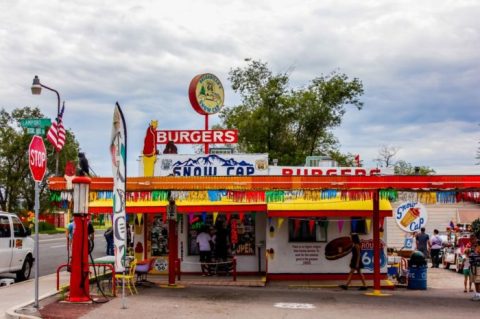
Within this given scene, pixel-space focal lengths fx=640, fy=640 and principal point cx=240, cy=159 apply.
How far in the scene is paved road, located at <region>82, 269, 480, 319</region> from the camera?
12.8m

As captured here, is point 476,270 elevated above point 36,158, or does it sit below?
below

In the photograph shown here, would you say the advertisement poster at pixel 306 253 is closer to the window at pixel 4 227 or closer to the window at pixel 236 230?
the window at pixel 236 230

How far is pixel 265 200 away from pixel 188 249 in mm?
5454

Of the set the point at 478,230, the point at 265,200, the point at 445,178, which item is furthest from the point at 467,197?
the point at 478,230

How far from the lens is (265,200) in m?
16.2

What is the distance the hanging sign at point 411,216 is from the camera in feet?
63.2

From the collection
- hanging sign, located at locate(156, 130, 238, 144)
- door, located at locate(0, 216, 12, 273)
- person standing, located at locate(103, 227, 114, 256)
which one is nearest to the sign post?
door, located at locate(0, 216, 12, 273)

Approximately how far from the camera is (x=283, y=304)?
1446 cm

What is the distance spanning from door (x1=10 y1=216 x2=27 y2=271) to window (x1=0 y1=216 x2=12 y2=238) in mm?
301

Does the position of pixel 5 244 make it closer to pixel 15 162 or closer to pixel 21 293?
pixel 21 293

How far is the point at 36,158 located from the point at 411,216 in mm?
11947

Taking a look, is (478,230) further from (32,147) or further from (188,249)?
(32,147)

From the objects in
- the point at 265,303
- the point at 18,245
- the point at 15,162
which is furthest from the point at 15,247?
the point at 15,162

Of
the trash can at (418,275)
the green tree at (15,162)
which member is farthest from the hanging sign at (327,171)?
the green tree at (15,162)
